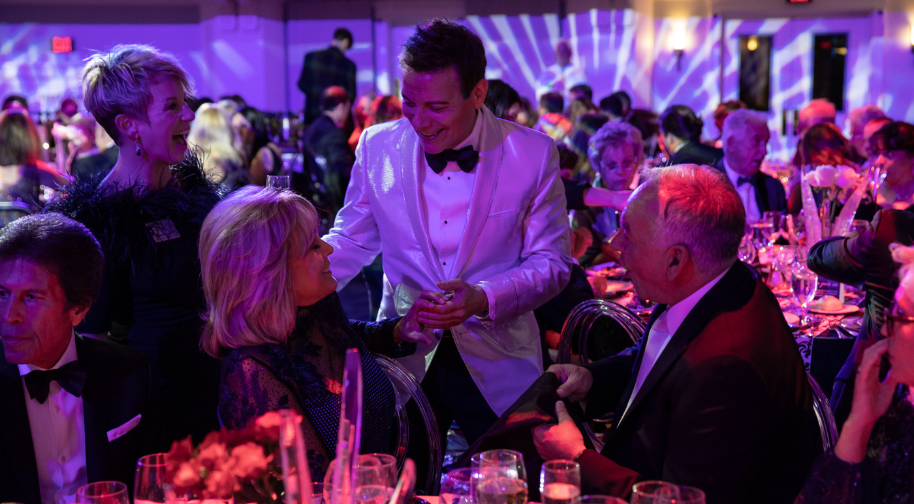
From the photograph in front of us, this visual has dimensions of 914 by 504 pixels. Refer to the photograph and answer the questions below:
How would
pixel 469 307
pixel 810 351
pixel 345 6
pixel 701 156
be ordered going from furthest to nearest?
1. pixel 345 6
2. pixel 701 156
3. pixel 810 351
4. pixel 469 307

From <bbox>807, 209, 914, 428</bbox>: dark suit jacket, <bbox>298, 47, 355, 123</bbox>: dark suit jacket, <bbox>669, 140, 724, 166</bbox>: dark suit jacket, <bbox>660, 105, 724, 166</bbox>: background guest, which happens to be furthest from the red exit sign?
<bbox>807, 209, 914, 428</bbox>: dark suit jacket

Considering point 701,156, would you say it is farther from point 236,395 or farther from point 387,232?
point 236,395

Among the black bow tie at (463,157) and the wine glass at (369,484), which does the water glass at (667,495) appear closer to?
the wine glass at (369,484)

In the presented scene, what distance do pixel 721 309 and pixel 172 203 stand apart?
1527 millimetres

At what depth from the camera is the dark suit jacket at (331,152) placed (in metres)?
7.15

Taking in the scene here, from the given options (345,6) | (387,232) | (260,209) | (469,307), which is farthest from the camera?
(345,6)

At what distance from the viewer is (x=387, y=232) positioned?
2.52 metres

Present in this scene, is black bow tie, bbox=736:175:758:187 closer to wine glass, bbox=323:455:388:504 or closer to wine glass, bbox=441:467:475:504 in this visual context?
wine glass, bbox=441:467:475:504

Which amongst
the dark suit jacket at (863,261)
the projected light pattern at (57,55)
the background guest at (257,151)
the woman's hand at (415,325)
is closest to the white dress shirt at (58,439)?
the woman's hand at (415,325)

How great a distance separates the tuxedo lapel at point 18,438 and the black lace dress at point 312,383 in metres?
0.40

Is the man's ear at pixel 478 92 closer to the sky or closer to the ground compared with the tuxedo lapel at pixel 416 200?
closer to the sky

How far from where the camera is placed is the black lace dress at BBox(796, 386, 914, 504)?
51.9 inches

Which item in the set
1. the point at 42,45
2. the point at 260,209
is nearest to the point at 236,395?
the point at 260,209

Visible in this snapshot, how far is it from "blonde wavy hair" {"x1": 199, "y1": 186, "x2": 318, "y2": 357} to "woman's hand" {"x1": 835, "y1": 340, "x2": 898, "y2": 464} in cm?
115
